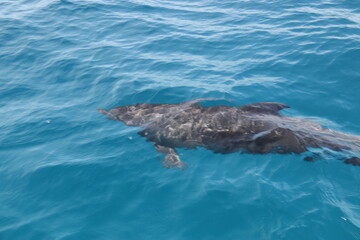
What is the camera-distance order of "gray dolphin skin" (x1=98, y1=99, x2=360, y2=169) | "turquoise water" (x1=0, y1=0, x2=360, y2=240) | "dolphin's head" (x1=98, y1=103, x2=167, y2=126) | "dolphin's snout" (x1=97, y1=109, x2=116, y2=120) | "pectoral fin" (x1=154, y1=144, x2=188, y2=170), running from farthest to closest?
"dolphin's snout" (x1=97, y1=109, x2=116, y2=120)
"dolphin's head" (x1=98, y1=103, x2=167, y2=126)
"pectoral fin" (x1=154, y1=144, x2=188, y2=170)
"gray dolphin skin" (x1=98, y1=99, x2=360, y2=169)
"turquoise water" (x1=0, y1=0, x2=360, y2=240)

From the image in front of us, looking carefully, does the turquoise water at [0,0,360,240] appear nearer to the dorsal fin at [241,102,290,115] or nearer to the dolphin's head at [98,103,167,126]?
the dolphin's head at [98,103,167,126]

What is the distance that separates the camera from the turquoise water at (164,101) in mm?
6727

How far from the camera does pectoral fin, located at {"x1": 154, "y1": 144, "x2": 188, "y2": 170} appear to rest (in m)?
8.22

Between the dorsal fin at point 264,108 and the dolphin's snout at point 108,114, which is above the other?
the dorsal fin at point 264,108

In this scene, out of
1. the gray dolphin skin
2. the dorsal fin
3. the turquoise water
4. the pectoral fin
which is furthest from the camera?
the dorsal fin

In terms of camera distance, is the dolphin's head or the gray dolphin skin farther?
the dolphin's head

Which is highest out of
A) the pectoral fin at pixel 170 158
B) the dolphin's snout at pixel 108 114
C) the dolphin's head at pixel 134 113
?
the dolphin's head at pixel 134 113

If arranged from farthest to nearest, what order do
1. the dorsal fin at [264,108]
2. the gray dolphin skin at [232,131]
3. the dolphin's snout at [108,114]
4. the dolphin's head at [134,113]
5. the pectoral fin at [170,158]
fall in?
the dolphin's snout at [108,114]
the dolphin's head at [134,113]
the dorsal fin at [264,108]
the pectoral fin at [170,158]
the gray dolphin skin at [232,131]

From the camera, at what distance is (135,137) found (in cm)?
938

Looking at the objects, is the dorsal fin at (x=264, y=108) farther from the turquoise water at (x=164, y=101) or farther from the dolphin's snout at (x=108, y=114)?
the dolphin's snout at (x=108, y=114)

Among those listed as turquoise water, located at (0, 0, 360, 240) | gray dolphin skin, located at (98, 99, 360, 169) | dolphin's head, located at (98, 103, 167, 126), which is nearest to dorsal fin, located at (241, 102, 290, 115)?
gray dolphin skin, located at (98, 99, 360, 169)

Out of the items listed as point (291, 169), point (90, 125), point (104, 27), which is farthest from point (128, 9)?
point (291, 169)

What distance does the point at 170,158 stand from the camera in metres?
8.43

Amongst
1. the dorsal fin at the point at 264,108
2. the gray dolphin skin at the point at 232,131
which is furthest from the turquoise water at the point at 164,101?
the dorsal fin at the point at 264,108
